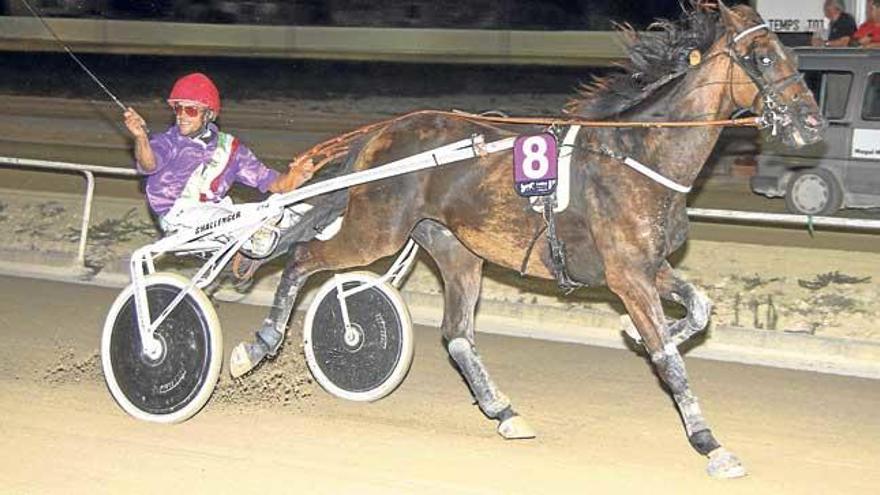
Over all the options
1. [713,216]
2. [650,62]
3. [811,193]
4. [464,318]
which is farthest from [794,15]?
[464,318]

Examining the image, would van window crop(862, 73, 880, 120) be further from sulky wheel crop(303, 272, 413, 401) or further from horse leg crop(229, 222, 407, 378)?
horse leg crop(229, 222, 407, 378)

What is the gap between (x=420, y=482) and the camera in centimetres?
561

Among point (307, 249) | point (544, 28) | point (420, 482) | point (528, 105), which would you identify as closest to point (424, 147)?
point (307, 249)

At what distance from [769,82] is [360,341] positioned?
8.25 feet

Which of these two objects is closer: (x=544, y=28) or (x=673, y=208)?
(x=673, y=208)

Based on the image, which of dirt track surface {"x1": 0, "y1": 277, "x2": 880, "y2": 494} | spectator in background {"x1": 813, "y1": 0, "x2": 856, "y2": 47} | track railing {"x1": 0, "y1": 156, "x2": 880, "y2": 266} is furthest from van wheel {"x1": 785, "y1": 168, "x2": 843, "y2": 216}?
dirt track surface {"x1": 0, "y1": 277, "x2": 880, "y2": 494}

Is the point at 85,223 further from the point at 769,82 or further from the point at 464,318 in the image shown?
the point at 769,82

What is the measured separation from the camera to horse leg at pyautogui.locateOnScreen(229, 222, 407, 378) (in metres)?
6.64

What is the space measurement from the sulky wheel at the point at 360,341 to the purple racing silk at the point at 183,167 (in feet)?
2.51

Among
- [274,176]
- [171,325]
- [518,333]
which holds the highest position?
[274,176]

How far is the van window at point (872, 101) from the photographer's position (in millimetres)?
12251

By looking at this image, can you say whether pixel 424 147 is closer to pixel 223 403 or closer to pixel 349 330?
pixel 349 330

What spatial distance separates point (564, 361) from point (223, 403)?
82.7 inches

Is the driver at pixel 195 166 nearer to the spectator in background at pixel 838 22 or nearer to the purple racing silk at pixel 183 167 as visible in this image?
the purple racing silk at pixel 183 167
